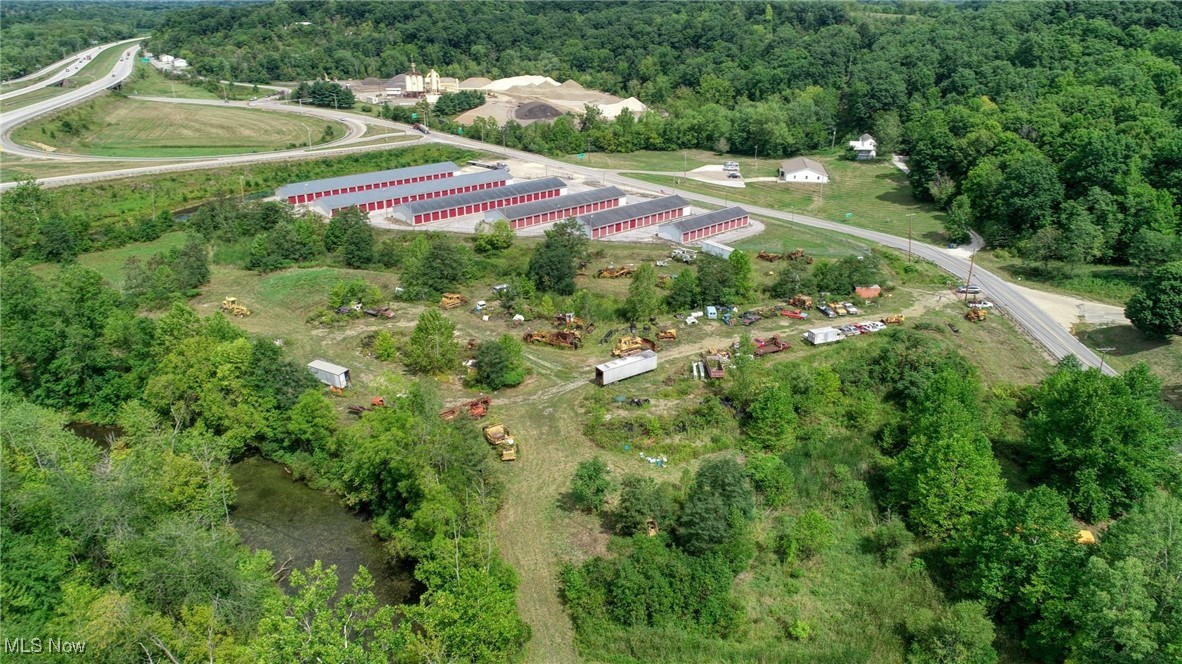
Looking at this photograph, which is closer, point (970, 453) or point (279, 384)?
point (970, 453)

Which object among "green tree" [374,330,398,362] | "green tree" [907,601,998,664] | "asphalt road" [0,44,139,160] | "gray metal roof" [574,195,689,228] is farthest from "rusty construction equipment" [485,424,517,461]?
"asphalt road" [0,44,139,160]

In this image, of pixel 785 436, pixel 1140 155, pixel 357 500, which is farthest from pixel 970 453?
pixel 1140 155

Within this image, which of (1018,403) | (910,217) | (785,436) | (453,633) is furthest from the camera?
(910,217)

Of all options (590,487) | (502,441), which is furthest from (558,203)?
(590,487)

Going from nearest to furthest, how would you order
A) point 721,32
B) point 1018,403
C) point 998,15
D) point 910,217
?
point 1018,403, point 910,217, point 998,15, point 721,32

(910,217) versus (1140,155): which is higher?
(1140,155)

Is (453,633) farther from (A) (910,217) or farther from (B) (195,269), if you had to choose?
(A) (910,217)

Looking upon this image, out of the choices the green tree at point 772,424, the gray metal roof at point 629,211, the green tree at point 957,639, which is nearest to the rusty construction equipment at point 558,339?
the green tree at point 772,424
